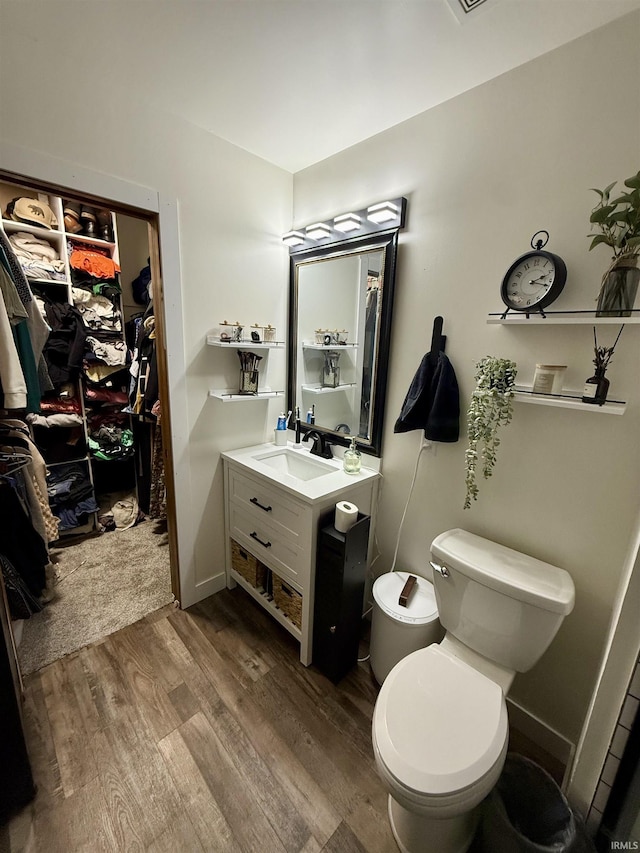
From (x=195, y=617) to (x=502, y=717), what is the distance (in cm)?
158

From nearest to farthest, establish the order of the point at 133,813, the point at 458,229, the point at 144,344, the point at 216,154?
the point at 133,813, the point at 458,229, the point at 216,154, the point at 144,344

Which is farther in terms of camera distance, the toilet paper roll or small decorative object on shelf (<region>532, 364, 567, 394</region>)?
the toilet paper roll

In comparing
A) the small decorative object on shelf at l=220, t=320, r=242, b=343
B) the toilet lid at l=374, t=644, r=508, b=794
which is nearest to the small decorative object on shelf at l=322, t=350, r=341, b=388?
the small decorative object on shelf at l=220, t=320, r=242, b=343

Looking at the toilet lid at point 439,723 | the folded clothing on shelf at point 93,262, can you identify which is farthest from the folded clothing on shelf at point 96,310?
the toilet lid at point 439,723

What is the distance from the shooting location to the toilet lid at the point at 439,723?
0.88 m

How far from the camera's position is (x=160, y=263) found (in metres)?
1.61

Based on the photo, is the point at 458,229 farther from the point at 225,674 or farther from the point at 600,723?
the point at 225,674

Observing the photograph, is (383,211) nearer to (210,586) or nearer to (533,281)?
(533,281)

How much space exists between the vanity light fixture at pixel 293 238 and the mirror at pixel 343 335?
6 cm

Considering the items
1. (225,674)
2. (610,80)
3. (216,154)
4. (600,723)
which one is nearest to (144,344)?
(216,154)

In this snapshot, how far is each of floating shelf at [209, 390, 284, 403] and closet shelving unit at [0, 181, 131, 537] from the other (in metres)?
1.37

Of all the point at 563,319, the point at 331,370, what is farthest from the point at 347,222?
the point at 563,319

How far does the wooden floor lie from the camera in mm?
1082

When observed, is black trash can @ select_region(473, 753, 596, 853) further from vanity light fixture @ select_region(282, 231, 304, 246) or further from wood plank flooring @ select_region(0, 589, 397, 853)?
vanity light fixture @ select_region(282, 231, 304, 246)
